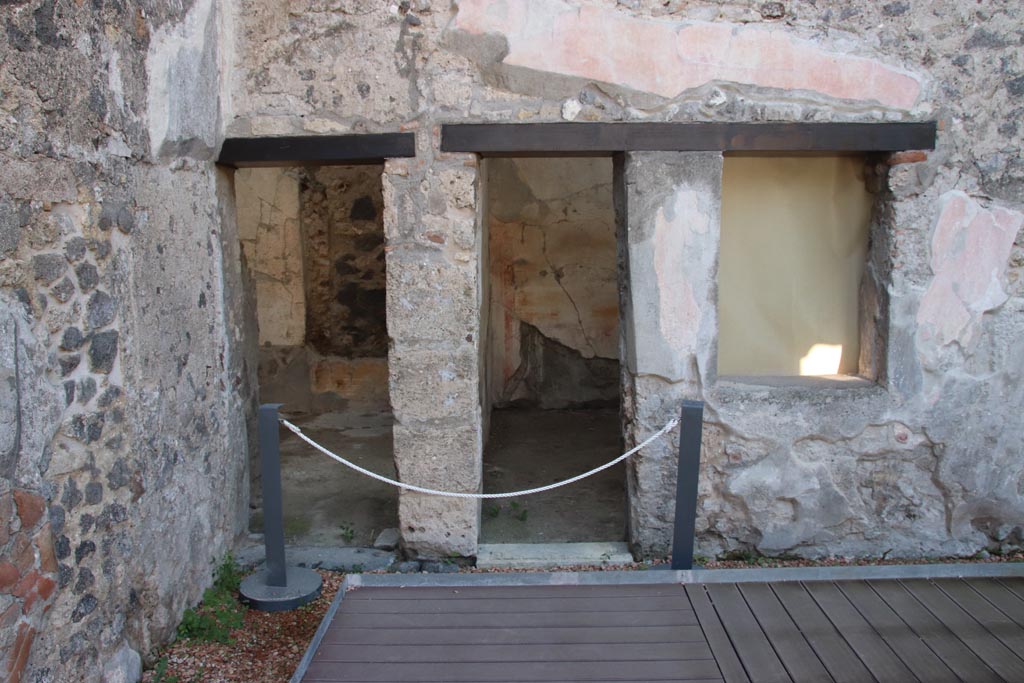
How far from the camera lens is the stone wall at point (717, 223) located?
3.49 m

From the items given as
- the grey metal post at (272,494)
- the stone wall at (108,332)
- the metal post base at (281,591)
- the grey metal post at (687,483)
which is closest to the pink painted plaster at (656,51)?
the stone wall at (108,332)

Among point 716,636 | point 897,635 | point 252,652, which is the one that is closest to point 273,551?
point 252,652

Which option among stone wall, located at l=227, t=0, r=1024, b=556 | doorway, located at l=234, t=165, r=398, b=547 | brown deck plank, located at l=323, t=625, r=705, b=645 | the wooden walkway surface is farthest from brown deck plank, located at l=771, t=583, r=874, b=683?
doorway, located at l=234, t=165, r=398, b=547

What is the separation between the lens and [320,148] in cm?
357

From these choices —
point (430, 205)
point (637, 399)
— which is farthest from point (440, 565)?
point (430, 205)

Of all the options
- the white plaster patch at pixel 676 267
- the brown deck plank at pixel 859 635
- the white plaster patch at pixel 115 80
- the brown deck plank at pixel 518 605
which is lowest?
the brown deck plank at pixel 518 605

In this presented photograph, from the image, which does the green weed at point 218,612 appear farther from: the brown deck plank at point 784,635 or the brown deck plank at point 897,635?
the brown deck plank at point 897,635

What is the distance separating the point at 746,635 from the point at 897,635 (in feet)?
1.61

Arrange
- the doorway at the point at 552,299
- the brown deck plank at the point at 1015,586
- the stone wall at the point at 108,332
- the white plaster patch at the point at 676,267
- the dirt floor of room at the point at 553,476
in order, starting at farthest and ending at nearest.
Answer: the doorway at the point at 552,299
the dirt floor of room at the point at 553,476
the white plaster patch at the point at 676,267
the brown deck plank at the point at 1015,586
the stone wall at the point at 108,332

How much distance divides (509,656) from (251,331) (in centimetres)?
254

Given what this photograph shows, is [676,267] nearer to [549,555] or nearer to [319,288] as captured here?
[549,555]

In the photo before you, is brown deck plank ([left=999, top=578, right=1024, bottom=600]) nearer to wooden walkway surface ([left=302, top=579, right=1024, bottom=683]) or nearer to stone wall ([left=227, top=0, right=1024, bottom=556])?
wooden walkway surface ([left=302, top=579, right=1024, bottom=683])

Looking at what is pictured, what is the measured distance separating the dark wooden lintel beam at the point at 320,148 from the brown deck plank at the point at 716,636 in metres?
2.15

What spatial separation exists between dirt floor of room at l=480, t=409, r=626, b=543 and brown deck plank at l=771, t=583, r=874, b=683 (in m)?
1.22
